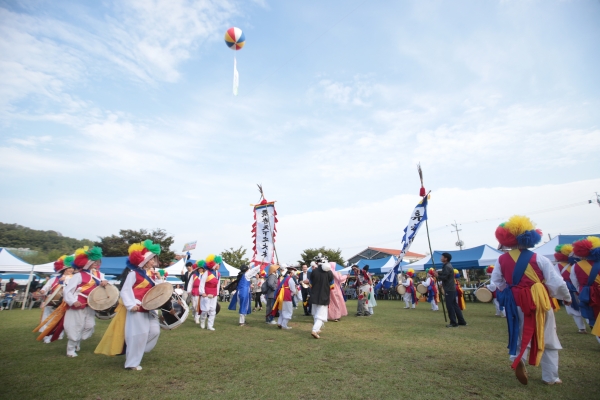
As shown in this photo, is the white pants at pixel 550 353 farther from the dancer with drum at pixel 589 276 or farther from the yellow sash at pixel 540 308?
the dancer with drum at pixel 589 276

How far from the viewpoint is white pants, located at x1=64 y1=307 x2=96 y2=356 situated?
19.7 feet

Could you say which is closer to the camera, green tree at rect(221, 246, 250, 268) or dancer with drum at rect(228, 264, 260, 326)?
dancer with drum at rect(228, 264, 260, 326)

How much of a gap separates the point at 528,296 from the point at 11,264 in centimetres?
2223

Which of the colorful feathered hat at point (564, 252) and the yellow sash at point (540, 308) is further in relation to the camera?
the colorful feathered hat at point (564, 252)

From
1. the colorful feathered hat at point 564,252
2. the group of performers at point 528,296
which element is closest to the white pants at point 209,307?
the group of performers at point 528,296

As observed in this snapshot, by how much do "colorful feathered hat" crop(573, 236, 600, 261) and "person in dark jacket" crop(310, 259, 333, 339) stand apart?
201 inches

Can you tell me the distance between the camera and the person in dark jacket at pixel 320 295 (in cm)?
764

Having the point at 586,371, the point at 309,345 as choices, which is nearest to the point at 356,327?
the point at 309,345

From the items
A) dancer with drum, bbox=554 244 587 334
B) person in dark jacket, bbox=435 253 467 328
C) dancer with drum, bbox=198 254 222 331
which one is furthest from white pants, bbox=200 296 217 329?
dancer with drum, bbox=554 244 587 334

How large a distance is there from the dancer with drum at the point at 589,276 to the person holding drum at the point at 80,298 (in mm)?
9092

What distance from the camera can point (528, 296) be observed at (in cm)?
415

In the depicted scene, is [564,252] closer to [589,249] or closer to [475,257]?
[589,249]

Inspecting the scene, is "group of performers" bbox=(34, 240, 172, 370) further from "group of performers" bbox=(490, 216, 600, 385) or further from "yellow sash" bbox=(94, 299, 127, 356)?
"group of performers" bbox=(490, 216, 600, 385)

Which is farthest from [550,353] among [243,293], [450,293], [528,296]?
[243,293]
